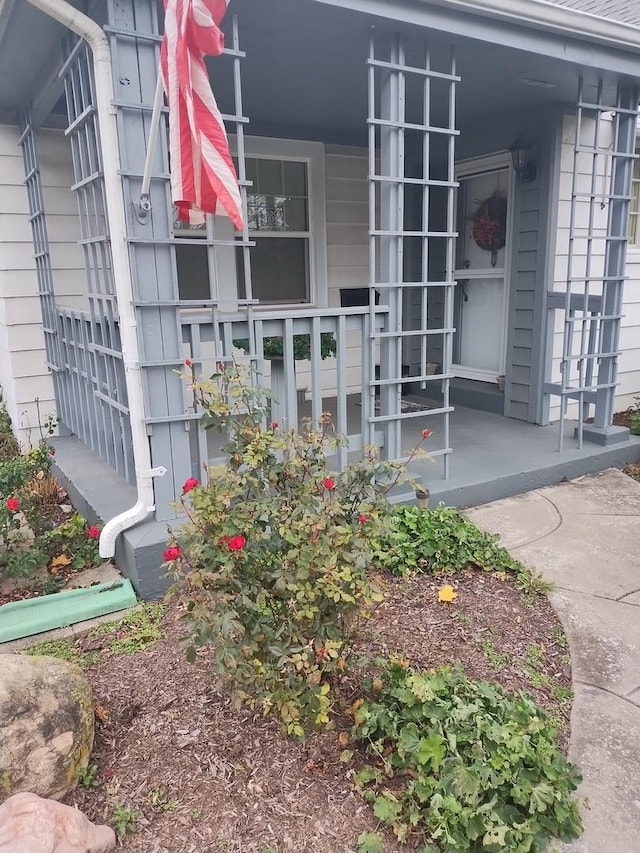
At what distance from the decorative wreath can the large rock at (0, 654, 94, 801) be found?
5056 mm

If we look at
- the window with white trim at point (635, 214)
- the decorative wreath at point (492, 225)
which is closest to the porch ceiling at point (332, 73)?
the decorative wreath at point (492, 225)

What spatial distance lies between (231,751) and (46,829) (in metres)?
0.59

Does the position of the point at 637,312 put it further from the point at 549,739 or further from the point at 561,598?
the point at 549,739

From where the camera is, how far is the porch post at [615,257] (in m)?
4.54

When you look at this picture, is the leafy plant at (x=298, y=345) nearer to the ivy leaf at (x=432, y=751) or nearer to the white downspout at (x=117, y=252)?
the white downspout at (x=117, y=252)

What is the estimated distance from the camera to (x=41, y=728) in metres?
1.77

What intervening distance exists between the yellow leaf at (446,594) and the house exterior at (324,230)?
0.97 metres

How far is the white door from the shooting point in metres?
5.70

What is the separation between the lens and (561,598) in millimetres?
2990

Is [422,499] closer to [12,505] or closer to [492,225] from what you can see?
[12,505]

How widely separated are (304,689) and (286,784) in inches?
11.4

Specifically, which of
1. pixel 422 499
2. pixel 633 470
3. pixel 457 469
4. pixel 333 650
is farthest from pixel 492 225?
pixel 333 650

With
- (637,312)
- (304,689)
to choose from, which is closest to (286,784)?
(304,689)

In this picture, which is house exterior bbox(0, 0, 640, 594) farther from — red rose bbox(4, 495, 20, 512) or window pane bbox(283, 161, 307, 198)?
red rose bbox(4, 495, 20, 512)
